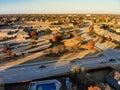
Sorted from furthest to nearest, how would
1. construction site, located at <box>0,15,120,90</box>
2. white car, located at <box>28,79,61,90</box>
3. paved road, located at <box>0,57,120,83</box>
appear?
paved road, located at <box>0,57,120,83</box>, construction site, located at <box>0,15,120,90</box>, white car, located at <box>28,79,61,90</box>

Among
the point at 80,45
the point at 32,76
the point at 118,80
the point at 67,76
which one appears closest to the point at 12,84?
the point at 32,76

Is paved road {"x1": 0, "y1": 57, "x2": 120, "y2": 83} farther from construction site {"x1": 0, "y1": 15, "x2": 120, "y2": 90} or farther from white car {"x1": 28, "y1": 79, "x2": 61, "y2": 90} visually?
white car {"x1": 28, "y1": 79, "x2": 61, "y2": 90}

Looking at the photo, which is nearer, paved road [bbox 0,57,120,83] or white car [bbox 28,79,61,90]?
white car [bbox 28,79,61,90]

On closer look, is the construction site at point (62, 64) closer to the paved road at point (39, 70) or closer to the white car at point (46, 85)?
the paved road at point (39, 70)

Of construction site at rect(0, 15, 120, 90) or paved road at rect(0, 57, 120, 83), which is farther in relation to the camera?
paved road at rect(0, 57, 120, 83)

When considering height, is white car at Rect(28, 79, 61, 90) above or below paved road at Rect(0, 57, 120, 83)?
above

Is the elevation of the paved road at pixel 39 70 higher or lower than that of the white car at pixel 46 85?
lower

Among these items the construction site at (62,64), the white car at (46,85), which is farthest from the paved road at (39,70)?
the white car at (46,85)

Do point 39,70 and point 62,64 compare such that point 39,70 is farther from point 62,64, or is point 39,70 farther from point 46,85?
point 46,85

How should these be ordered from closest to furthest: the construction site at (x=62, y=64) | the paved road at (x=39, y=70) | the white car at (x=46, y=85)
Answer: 1. the white car at (x=46, y=85)
2. the construction site at (x=62, y=64)
3. the paved road at (x=39, y=70)

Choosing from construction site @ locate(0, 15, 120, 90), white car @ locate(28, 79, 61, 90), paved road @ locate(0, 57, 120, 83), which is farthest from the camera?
paved road @ locate(0, 57, 120, 83)

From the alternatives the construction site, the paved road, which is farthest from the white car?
the paved road
